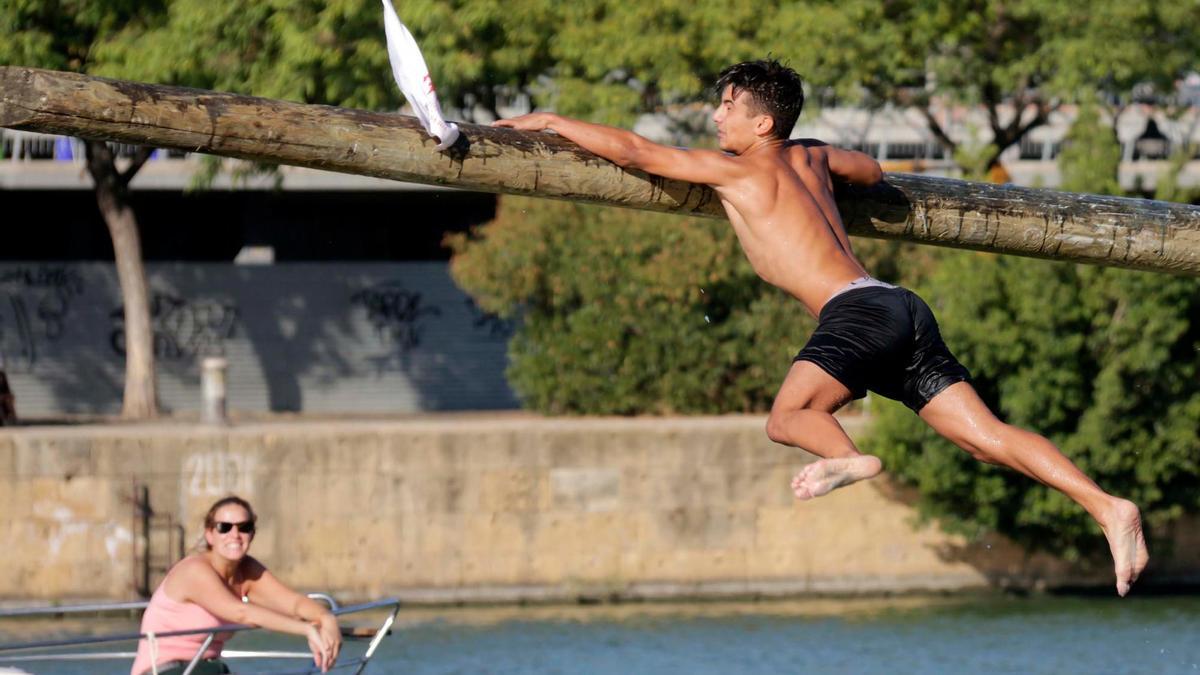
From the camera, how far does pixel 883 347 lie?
659 cm

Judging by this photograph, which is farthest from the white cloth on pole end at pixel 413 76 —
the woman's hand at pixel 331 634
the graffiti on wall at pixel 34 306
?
the graffiti on wall at pixel 34 306

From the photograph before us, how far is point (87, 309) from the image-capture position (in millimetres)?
29500

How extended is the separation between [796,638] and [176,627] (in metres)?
9.29

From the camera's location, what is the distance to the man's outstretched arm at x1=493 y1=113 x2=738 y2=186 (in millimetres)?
6758

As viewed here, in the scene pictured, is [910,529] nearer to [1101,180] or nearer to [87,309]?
[1101,180]

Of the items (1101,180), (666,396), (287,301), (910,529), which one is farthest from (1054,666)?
(287,301)

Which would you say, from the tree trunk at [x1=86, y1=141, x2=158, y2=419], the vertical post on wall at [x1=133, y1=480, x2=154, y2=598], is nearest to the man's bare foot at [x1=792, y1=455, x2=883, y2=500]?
the vertical post on wall at [x1=133, y1=480, x2=154, y2=598]

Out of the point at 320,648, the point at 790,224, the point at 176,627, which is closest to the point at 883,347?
the point at 790,224

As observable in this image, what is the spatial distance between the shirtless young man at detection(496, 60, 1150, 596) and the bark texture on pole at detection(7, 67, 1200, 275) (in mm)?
143

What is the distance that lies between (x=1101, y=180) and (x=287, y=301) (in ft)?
48.6

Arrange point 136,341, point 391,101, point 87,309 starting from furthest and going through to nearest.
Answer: point 87,309, point 136,341, point 391,101

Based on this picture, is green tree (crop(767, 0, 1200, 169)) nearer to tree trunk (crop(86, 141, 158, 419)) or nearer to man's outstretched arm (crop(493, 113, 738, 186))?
tree trunk (crop(86, 141, 158, 419))

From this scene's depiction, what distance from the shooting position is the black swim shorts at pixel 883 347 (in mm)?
6543

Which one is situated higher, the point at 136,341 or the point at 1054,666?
the point at 136,341
